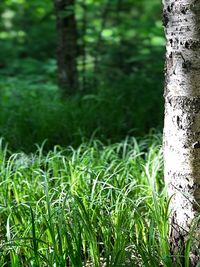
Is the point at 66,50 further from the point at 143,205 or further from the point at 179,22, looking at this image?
the point at 179,22

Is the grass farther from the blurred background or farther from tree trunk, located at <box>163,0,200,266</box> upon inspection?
the blurred background

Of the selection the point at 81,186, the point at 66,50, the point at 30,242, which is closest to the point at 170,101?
the point at 81,186

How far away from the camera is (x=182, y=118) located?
201 centimetres

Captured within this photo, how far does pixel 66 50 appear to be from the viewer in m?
5.06

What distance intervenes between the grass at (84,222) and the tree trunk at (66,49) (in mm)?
2422

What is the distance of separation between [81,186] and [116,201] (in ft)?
1.05

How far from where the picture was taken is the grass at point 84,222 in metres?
1.96

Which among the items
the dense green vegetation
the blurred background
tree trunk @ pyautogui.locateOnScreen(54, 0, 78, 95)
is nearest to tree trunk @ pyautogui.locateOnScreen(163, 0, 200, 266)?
the dense green vegetation

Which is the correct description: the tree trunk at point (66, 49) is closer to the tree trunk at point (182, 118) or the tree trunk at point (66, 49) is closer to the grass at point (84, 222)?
the grass at point (84, 222)

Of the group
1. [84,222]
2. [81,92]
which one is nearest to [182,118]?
[84,222]

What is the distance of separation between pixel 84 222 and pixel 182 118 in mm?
645

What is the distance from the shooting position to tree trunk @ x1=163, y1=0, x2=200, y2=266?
1.93 m

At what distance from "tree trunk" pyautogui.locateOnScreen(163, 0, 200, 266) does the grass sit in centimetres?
9

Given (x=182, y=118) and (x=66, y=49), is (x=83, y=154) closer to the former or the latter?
(x=182, y=118)
